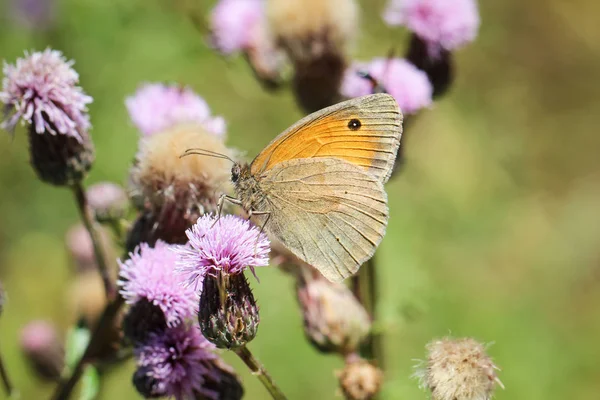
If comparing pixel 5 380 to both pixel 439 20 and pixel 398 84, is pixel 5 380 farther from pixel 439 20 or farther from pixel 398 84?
pixel 439 20

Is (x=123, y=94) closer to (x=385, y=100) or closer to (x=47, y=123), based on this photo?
(x=47, y=123)

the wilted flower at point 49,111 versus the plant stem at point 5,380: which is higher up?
the wilted flower at point 49,111

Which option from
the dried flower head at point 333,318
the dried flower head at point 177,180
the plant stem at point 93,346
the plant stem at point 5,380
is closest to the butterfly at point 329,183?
the dried flower head at point 177,180

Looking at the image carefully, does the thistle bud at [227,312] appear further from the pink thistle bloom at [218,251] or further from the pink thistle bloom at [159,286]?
the pink thistle bloom at [159,286]

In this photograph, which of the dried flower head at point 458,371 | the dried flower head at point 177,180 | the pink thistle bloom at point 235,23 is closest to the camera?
the dried flower head at point 458,371

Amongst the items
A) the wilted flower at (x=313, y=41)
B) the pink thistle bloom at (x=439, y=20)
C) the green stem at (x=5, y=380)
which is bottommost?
the green stem at (x=5, y=380)

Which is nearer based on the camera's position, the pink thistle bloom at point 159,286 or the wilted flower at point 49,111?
the pink thistle bloom at point 159,286

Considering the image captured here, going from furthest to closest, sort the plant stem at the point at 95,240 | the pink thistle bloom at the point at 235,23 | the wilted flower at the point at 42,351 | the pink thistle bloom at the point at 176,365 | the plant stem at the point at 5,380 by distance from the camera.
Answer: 1. the pink thistle bloom at the point at 235,23
2. the wilted flower at the point at 42,351
3. the plant stem at the point at 95,240
4. the plant stem at the point at 5,380
5. the pink thistle bloom at the point at 176,365
